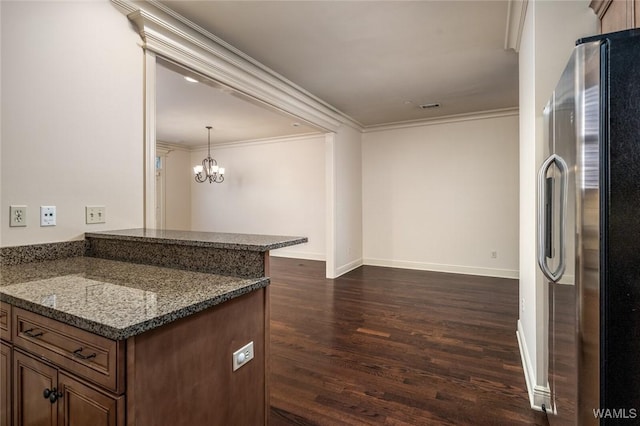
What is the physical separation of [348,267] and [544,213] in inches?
167

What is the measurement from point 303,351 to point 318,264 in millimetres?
3617

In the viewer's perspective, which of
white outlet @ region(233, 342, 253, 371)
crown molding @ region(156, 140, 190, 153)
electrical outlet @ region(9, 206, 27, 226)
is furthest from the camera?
crown molding @ region(156, 140, 190, 153)

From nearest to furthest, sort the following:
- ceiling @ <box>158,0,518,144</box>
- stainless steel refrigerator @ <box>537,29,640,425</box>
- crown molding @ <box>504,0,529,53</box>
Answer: stainless steel refrigerator @ <box>537,29,640,425</box>
crown molding @ <box>504,0,529,53</box>
ceiling @ <box>158,0,518,144</box>

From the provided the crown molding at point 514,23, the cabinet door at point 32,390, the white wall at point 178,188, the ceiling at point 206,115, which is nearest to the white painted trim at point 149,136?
the ceiling at point 206,115

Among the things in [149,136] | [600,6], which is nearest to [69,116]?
[149,136]

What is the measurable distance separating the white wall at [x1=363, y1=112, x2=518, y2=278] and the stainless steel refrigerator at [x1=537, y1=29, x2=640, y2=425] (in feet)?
14.5

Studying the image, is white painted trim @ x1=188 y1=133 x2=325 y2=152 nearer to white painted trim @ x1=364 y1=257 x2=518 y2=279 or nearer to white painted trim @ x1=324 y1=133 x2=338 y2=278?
white painted trim @ x1=324 y1=133 x2=338 y2=278

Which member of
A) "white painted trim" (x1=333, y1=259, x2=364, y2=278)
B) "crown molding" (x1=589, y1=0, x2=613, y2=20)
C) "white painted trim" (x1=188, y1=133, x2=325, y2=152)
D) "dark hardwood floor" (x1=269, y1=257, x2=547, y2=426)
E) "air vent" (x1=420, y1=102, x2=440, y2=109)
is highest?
"white painted trim" (x1=188, y1=133, x2=325, y2=152)

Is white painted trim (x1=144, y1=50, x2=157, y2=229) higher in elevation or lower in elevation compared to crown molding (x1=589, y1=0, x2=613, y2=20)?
lower

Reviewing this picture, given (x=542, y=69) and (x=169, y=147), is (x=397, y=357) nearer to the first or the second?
(x=542, y=69)

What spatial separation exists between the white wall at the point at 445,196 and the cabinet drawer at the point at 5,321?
5.27 m

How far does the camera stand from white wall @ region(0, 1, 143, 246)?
5.49 ft

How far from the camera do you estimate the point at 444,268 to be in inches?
213

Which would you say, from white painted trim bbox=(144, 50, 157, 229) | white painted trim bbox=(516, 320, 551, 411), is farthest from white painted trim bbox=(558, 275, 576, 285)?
white painted trim bbox=(144, 50, 157, 229)
